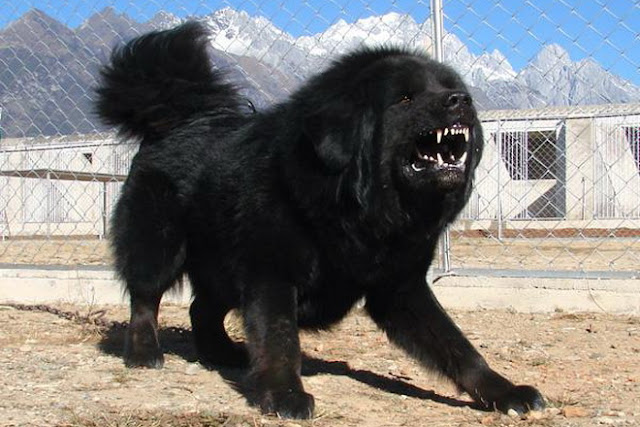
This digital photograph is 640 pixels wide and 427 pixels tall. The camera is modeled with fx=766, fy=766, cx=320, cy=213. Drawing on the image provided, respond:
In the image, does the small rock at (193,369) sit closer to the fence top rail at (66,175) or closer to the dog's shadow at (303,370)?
the dog's shadow at (303,370)

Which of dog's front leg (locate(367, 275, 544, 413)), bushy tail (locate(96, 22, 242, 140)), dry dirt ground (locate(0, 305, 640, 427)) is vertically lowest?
dry dirt ground (locate(0, 305, 640, 427))

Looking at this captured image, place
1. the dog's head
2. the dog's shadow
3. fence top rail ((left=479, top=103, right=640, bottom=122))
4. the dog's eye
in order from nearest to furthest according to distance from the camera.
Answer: the dog's head, the dog's eye, the dog's shadow, fence top rail ((left=479, top=103, right=640, bottom=122))

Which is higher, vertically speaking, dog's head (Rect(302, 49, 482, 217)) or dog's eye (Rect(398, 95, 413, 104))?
dog's eye (Rect(398, 95, 413, 104))

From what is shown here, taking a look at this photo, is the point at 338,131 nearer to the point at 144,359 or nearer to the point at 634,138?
the point at 144,359

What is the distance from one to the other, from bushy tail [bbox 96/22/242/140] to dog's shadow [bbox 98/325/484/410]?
4.02 ft

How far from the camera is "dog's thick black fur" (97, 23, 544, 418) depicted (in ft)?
9.95

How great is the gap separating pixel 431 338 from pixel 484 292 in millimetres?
2136

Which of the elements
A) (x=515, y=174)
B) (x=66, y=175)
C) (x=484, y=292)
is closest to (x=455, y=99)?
(x=484, y=292)

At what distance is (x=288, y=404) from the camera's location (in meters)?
2.84

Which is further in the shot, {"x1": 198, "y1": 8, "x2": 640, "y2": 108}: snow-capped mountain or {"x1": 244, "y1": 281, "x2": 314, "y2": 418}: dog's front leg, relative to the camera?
{"x1": 198, "y1": 8, "x2": 640, "y2": 108}: snow-capped mountain

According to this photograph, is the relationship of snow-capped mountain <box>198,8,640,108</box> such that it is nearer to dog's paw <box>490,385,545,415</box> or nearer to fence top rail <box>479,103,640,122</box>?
fence top rail <box>479,103,640,122</box>

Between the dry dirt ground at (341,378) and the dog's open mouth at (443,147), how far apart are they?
96cm

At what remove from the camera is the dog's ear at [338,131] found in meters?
3.01

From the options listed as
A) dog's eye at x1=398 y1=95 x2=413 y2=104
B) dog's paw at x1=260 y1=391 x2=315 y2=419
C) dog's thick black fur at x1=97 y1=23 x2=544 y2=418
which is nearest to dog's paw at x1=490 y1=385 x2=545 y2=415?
dog's thick black fur at x1=97 y1=23 x2=544 y2=418
